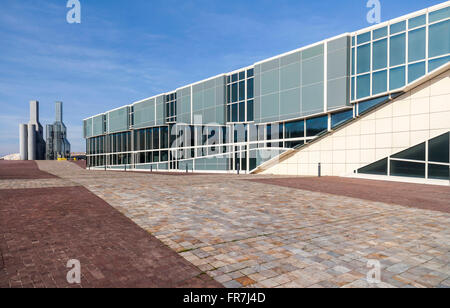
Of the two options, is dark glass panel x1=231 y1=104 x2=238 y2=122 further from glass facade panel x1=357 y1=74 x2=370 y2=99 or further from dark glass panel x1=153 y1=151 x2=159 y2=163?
dark glass panel x1=153 y1=151 x2=159 y2=163

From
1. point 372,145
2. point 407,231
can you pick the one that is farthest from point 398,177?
point 407,231

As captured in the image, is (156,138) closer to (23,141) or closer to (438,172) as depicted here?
(438,172)

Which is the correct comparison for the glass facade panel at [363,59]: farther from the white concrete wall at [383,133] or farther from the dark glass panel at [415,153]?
the dark glass panel at [415,153]

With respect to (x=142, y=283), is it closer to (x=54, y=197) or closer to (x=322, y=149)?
(x=54, y=197)

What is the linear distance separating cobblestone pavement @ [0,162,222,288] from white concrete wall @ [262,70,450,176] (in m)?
17.6

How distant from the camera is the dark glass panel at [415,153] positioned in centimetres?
1620

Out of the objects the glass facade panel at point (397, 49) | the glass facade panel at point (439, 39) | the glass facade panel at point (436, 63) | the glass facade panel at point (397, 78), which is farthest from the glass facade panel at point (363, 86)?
the glass facade panel at point (439, 39)

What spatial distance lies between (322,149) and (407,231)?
16426mm

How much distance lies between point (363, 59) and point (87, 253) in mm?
21014

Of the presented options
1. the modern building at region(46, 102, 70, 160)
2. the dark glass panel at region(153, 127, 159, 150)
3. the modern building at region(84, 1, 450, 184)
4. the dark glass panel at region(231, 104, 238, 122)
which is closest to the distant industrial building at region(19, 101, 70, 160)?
the modern building at region(46, 102, 70, 160)

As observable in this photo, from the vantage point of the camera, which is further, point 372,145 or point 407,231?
point 372,145

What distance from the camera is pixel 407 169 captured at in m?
16.9

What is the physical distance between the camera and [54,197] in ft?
31.7

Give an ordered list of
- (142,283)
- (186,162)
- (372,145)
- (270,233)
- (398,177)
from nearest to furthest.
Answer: (142,283) < (270,233) < (398,177) < (372,145) < (186,162)
